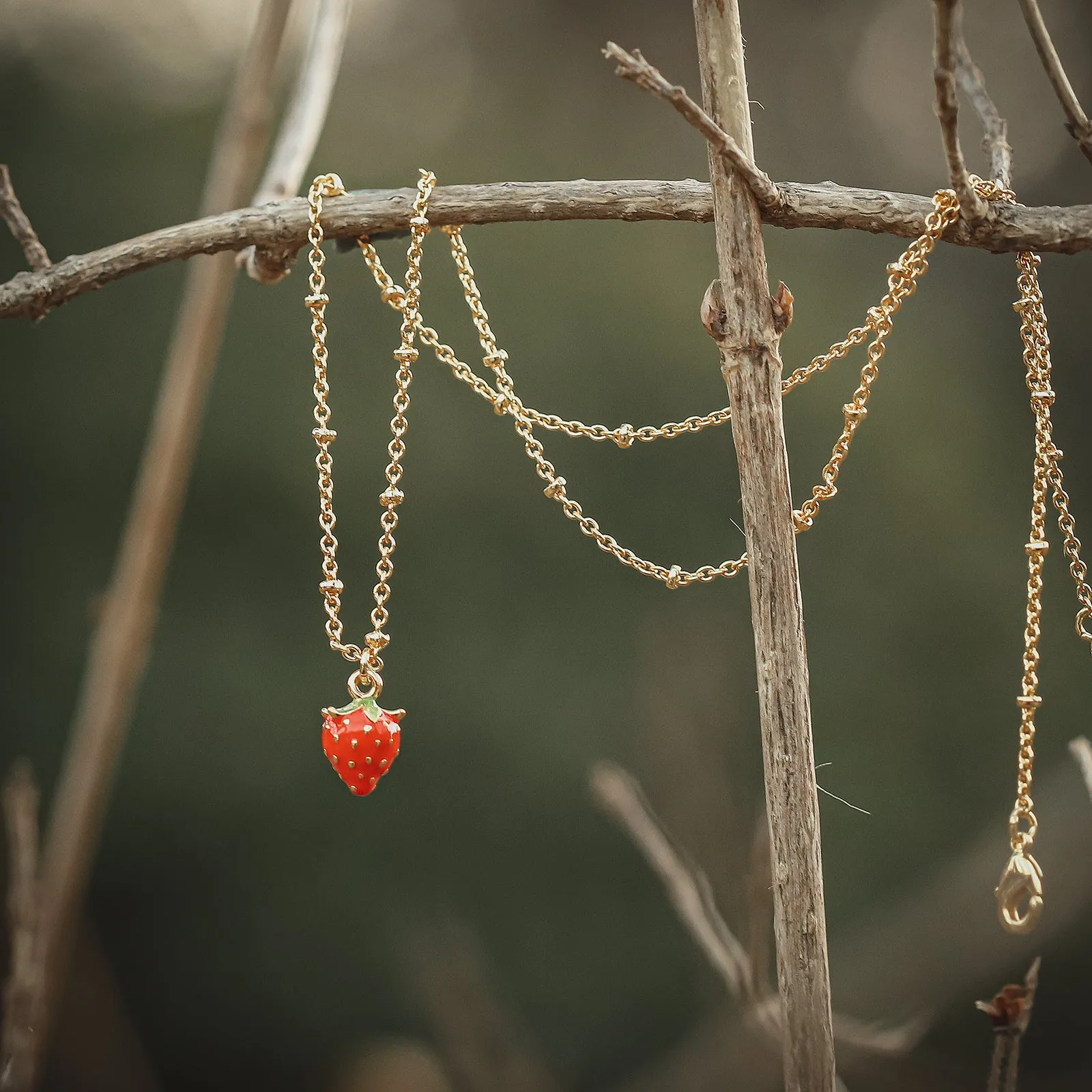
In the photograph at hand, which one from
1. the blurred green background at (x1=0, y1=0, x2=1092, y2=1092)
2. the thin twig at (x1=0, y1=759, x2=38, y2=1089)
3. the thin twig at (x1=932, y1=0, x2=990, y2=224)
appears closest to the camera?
the thin twig at (x1=932, y1=0, x2=990, y2=224)

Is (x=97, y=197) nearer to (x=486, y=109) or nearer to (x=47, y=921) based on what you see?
(x=486, y=109)

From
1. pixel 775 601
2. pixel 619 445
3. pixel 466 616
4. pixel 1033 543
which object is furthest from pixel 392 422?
pixel 466 616

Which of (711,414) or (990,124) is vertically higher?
(990,124)

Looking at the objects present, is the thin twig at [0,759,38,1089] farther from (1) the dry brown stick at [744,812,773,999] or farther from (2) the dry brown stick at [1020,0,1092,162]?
(2) the dry brown stick at [1020,0,1092,162]

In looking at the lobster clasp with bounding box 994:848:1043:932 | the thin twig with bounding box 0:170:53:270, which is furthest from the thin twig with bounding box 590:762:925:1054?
the thin twig with bounding box 0:170:53:270

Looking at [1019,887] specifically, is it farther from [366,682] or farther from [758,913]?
[366,682]

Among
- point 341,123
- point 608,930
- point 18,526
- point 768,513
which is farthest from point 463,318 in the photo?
point 768,513

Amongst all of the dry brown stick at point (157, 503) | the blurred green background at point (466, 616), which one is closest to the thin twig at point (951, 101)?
the dry brown stick at point (157, 503)
